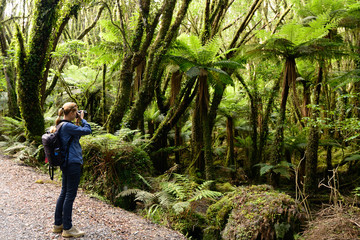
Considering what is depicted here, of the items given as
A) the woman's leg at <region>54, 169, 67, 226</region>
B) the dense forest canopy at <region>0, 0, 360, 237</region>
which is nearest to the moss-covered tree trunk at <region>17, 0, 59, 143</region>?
the dense forest canopy at <region>0, 0, 360, 237</region>

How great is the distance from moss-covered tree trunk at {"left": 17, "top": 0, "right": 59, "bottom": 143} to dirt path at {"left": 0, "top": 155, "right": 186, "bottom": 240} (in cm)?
190

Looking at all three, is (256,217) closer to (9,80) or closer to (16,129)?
(16,129)

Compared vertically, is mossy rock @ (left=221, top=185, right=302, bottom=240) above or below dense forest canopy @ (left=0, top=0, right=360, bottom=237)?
below

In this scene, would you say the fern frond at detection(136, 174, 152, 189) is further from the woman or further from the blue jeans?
the blue jeans

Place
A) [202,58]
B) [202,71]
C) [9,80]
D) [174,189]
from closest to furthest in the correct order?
1. [174,189]
2. [202,71]
3. [202,58]
4. [9,80]

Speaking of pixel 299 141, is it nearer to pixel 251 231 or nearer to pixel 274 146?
pixel 274 146

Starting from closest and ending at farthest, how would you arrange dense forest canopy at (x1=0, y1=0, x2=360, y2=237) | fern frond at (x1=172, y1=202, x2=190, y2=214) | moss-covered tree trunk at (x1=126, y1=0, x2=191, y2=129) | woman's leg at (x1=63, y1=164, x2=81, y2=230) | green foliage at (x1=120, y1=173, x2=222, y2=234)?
1. woman's leg at (x1=63, y1=164, x2=81, y2=230)
2. fern frond at (x1=172, y1=202, x2=190, y2=214)
3. green foliage at (x1=120, y1=173, x2=222, y2=234)
4. dense forest canopy at (x1=0, y1=0, x2=360, y2=237)
5. moss-covered tree trunk at (x1=126, y1=0, x2=191, y2=129)

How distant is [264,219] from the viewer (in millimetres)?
3684

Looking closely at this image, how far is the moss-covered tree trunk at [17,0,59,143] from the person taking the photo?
6270 millimetres

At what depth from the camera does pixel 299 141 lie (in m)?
7.85

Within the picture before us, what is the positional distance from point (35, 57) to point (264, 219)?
605cm

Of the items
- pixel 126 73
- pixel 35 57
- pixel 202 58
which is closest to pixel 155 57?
pixel 126 73

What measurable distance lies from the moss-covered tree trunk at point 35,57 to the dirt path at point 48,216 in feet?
6.23

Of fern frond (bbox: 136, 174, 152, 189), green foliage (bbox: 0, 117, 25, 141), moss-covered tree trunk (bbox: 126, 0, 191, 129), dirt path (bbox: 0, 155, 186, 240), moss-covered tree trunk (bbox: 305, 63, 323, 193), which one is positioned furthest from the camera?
green foliage (bbox: 0, 117, 25, 141)
